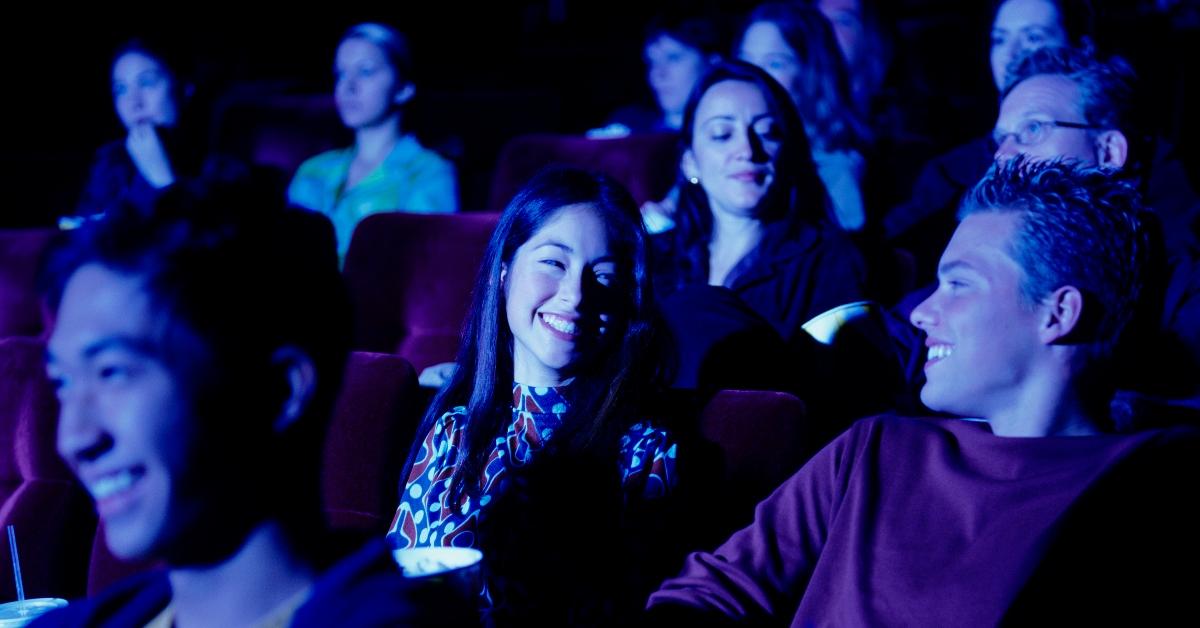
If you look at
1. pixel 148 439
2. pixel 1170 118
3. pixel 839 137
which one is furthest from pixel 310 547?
pixel 1170 118

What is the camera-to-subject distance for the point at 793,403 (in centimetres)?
129

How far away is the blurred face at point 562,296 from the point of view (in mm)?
1268

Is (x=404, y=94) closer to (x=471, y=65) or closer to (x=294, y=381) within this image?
(x=471, y=65)

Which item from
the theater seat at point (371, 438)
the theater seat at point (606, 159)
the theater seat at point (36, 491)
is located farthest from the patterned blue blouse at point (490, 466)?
the theater seat at point (606, 159)

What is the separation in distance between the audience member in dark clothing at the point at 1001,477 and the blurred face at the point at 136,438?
61 centimetres

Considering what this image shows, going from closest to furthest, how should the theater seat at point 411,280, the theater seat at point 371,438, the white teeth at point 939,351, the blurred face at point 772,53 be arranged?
the white teeth at point 939,351 < the theater seat at point 371,438 < the theater seat at point 411,280 < the blurred face at point 772,53

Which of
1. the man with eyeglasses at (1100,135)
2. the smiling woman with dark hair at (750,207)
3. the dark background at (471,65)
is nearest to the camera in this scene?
the man with eyeglasses at (1100,135)

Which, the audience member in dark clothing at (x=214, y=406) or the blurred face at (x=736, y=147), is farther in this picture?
the blurred face at (x=736, y=147)

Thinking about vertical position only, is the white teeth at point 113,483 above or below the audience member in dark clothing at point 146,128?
below

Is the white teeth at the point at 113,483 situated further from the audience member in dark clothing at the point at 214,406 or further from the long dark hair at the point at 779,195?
the long dark hair at the point at 779,195

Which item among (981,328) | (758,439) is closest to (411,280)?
(758,439)

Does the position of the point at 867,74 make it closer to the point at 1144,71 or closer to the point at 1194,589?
the point at 1144,71

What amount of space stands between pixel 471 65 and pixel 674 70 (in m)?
1.66

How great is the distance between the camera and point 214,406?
1.95 feet
